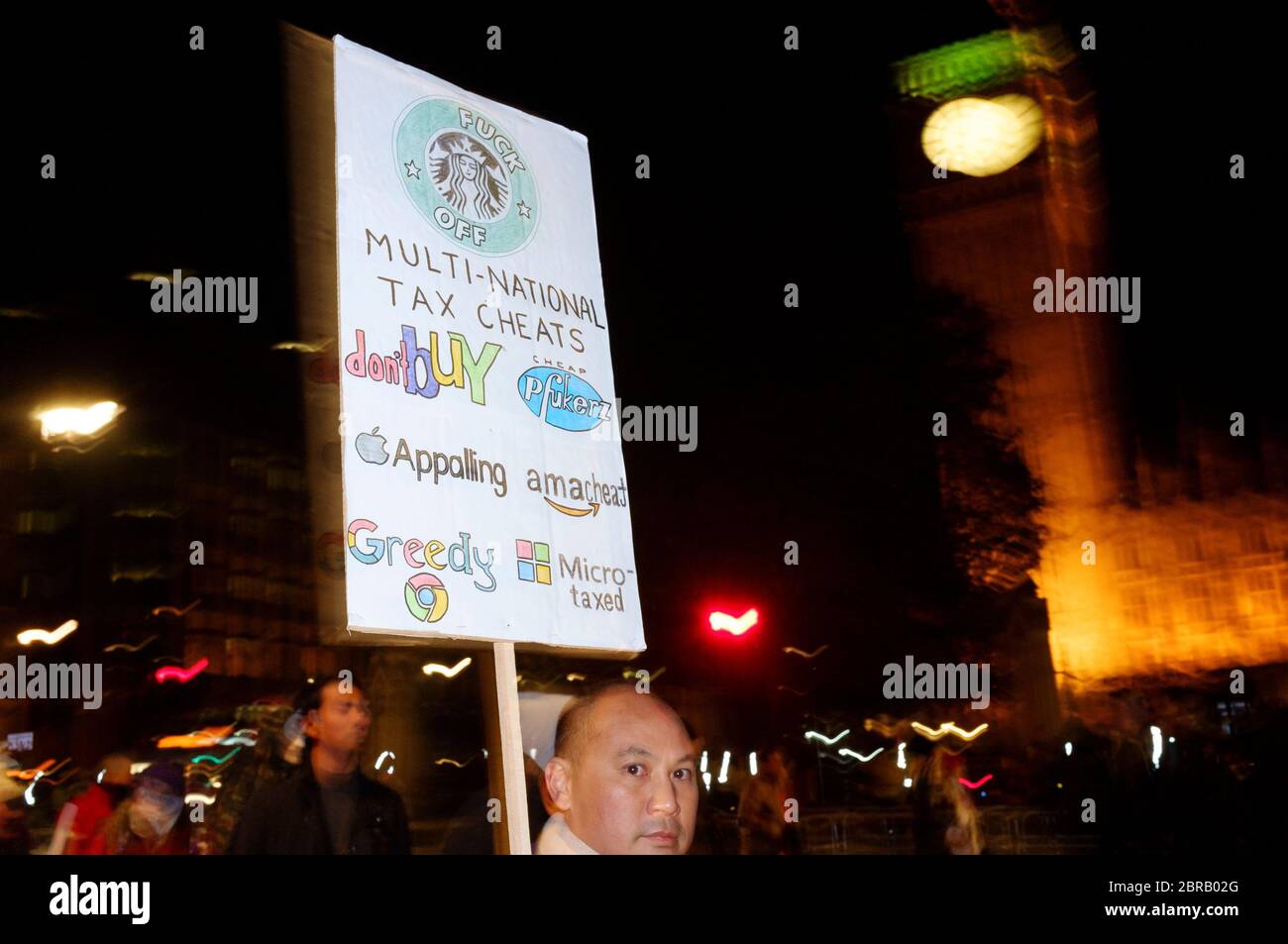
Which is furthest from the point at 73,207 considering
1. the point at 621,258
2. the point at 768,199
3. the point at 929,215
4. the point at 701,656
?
the point at 929,215

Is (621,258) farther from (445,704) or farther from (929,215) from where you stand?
(929,215)

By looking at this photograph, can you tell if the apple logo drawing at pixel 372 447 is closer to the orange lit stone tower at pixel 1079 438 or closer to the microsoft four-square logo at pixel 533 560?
the microsoft four-square logo at pixel 533 560

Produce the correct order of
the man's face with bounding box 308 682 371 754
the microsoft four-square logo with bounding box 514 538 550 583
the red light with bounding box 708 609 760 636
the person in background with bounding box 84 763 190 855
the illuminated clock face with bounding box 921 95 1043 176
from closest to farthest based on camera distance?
the microsoft four-square logo with bounding box 514 538 550 583 < the man's face with bounding box 308 682 371 754 < the person in background with bounding box 84 763 190 855 < the red light with bounding box 708 609 760 636 < the illuminated clock face with bounding box 921 95 1043 176

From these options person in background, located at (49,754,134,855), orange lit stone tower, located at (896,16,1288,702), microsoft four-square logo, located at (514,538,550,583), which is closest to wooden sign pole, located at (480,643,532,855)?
microsoft four-square logo, located at (514,538,550,583)

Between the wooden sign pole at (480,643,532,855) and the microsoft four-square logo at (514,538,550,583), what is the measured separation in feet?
Result: 0.68

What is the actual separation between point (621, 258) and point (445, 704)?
536 inches

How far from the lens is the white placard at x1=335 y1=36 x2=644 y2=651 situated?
10.4 feet

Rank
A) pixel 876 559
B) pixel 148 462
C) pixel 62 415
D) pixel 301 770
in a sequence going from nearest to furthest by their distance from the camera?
pixel 301 770 → pixel 876 559 → pixel 62 415 → pixel 148 462

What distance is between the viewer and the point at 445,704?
23828 millimetres

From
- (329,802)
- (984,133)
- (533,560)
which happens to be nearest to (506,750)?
(533,560)

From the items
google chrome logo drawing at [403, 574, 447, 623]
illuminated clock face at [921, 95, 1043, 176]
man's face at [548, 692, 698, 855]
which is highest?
illuminated clock face at [921, 95, 1043, 176]

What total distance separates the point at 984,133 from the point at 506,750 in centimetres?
2494

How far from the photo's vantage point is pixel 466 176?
3.75 meters

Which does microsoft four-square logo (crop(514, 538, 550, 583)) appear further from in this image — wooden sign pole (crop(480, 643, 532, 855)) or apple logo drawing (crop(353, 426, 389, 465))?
apple logo drawing (crop(353, 426, 389, 465))
